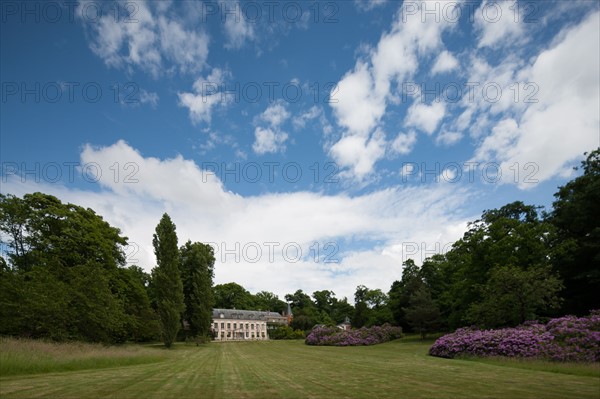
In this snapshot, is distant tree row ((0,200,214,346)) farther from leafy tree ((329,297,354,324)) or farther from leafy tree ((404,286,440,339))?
leafy tree ((329,297,354,324))

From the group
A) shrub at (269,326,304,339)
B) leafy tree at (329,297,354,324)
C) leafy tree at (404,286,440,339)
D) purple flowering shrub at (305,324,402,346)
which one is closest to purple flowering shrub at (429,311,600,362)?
purple flowering shrub at (305,324,402,346)

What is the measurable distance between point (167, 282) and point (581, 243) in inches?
1455

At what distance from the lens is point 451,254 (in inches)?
1850

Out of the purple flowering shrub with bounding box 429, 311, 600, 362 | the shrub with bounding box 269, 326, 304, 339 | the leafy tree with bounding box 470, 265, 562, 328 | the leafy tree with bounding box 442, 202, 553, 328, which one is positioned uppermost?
the leafy tree with bounding box 442, 202, 553, 328

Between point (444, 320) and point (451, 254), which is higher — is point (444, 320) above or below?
below

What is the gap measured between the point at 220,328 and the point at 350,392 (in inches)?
3744

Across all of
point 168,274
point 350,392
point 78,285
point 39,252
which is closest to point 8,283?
point 78,285

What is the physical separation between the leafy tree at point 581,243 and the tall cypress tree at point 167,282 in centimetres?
3400

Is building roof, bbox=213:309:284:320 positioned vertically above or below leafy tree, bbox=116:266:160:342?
below

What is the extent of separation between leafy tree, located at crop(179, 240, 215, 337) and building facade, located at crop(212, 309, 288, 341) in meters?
51.3

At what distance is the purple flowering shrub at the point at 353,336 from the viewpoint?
4469 centimetres

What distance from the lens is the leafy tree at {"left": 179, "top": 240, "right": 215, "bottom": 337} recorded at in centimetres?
4469

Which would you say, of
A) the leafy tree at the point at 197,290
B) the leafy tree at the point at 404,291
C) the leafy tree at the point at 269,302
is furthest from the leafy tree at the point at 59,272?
the leafy tree at the point at 269,302

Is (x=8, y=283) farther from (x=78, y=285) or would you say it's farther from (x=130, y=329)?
(x=130, y=329)
